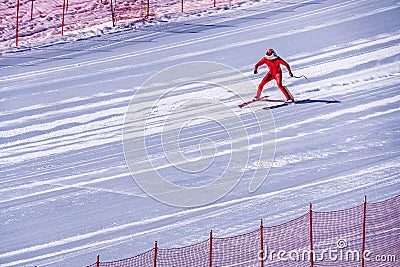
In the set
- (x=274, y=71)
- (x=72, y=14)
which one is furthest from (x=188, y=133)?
(x=72, y=14)

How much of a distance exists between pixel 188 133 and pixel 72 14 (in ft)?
28.2

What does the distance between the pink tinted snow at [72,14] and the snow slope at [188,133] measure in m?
0.75

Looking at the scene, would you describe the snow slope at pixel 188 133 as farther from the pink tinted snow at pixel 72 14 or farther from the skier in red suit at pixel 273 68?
the pink tinted snow at pixel 72 14

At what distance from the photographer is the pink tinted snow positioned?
30578 mm

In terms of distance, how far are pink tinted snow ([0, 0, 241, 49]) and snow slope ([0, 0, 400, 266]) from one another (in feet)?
2.47

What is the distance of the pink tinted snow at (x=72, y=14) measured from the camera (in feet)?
100

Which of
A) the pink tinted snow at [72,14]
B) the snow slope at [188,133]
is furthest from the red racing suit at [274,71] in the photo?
the pink tinted snow at [72,14]

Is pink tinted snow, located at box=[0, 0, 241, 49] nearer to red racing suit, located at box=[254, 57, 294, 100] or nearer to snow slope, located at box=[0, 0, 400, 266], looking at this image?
snow slope, located at box=[0, 0, 400, 266]

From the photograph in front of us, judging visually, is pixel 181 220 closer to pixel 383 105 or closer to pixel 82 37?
pixel 383 105

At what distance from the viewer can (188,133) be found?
81.6ft

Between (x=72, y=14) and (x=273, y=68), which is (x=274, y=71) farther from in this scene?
(x=72, y=14)

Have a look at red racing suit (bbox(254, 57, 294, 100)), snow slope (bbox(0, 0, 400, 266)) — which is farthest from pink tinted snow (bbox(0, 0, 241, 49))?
red racing suit (bbox(254, 57, 294, 100))

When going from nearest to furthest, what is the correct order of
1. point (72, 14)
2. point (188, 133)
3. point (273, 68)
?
point (188, 133) → point (273, 68) → point (72, 14)

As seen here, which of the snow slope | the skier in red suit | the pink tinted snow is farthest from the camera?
the pink tinted snow
